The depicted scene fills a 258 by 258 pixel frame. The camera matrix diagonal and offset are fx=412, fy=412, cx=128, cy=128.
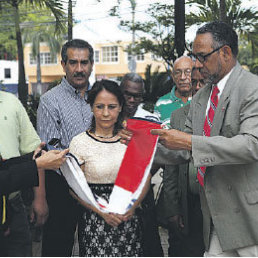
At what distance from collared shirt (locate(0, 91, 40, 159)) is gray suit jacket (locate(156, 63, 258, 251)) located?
56.0 inches

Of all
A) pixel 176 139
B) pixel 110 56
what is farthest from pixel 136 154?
pixel 110 56

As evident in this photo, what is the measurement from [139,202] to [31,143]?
1.02 metres

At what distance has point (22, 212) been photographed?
3.27 meters

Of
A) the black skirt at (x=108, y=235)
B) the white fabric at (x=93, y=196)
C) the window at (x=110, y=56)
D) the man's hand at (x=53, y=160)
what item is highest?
the window at (x=110, y=56)

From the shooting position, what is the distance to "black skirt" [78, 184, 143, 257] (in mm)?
3117

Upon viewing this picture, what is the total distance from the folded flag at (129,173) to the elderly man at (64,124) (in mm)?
647

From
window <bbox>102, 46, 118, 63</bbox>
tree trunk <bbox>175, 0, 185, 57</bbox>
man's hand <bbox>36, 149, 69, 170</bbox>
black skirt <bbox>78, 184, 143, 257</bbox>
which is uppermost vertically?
window <bbox>102, 46, 118, 63</bbox>

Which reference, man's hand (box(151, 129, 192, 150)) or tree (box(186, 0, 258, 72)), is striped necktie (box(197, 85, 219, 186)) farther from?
tree (box(186, 0, 258, 72))

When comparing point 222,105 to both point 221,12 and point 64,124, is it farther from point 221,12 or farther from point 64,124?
point 221,12

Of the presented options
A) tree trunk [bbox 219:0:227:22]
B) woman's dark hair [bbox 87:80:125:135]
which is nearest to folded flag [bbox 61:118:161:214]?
woman's dark hair [bbox 87:80:125:135]

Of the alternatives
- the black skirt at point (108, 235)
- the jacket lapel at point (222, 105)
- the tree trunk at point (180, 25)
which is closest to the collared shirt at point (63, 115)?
the black skirt at point (108, 235)

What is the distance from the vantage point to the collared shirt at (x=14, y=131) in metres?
3.12

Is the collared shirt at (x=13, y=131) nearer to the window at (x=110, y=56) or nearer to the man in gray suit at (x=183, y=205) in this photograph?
the man in gray suit at (x=183, y=205)

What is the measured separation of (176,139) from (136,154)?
0.40 metres
